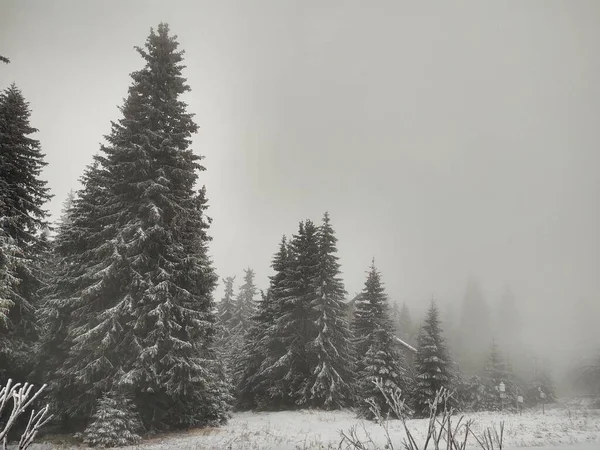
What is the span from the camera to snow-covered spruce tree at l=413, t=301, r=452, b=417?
991 inches

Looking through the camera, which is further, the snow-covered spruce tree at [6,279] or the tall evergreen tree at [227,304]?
the tall evergreen tree at [227,304]

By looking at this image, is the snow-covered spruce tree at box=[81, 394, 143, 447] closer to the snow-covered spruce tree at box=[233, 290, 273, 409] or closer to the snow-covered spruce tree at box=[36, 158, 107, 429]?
the snow-covered spruce tree at box=[36, 158, 107, 429]

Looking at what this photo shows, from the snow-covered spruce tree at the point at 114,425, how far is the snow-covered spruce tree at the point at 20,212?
529 centimetres

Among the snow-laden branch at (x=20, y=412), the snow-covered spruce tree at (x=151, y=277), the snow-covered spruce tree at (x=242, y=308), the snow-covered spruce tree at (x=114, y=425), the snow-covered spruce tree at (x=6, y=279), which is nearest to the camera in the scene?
the snow-laden branch at (x=20, y=412)

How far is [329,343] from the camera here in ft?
84.7

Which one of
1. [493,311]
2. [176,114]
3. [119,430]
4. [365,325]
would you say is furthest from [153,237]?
[493,311]

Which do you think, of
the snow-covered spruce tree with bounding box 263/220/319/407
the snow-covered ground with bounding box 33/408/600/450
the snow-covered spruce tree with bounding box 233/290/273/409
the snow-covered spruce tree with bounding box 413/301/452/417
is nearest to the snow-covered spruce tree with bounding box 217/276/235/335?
the snow-covered spruce tree with bounding box 233/290/273/409

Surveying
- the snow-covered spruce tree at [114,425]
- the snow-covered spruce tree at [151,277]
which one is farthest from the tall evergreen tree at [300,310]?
the snow-covered spruce tree at [114,425]

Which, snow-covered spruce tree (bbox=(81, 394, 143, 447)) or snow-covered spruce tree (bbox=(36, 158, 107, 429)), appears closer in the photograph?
snow-covered spruce tree (bbox=(81, 394, 143, 447))

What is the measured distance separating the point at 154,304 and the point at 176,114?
886 cm

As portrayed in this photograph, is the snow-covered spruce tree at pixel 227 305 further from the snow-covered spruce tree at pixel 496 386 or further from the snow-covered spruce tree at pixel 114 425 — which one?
the snow-covered spruce tree at pixel 114 425

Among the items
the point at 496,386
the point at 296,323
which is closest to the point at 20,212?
the point at 296,323

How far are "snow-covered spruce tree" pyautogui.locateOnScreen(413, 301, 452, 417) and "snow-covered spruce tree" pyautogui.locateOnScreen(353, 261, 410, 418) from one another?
1159 mm

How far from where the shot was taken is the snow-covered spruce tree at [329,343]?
79.7 feet
